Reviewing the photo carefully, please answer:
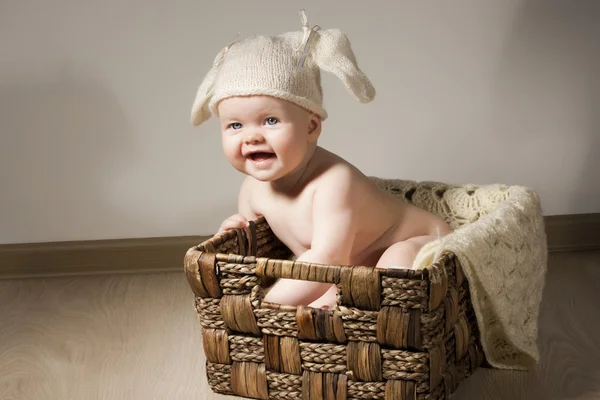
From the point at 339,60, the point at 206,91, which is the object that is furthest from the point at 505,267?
the point at 206,91

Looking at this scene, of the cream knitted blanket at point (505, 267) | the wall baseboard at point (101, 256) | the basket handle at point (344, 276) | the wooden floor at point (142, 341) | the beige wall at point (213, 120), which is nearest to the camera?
the basket handle at point (344, 276)

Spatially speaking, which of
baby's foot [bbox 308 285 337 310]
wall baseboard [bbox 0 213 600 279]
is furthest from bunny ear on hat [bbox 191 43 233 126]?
wall baseboard [bbox 0 213 600 279]

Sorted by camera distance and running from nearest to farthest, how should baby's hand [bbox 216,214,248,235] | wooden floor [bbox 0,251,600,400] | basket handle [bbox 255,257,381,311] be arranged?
basket handle [bbox 255,257,381,311] < wooden floor [bbox 0,251,600,400] < baby's hand [bbox 216,214,248,235]

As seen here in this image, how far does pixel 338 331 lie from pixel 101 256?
0.92 metres

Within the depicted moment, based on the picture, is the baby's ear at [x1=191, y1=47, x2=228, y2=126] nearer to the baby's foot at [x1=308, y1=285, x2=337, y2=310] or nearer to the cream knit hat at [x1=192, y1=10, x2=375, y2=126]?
the cream knit hat at [x1=192, y1=10, x2=375, y2=126]

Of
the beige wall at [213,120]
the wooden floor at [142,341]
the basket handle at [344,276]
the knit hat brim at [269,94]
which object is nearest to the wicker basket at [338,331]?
the basket handle at [344,276]

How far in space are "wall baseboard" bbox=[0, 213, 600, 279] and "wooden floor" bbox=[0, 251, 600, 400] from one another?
33mm

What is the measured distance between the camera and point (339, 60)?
118cm

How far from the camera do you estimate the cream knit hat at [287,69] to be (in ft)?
3.76

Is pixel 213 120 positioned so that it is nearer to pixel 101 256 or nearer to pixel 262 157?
pixel 101 256

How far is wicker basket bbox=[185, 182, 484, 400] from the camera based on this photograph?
1.01 meters

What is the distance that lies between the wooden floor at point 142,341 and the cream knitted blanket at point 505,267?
5 centimetres

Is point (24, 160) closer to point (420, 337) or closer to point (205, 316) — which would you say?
point (205, 316)

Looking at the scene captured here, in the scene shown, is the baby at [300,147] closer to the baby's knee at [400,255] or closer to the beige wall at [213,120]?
the baby's knee at [400,255]
